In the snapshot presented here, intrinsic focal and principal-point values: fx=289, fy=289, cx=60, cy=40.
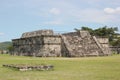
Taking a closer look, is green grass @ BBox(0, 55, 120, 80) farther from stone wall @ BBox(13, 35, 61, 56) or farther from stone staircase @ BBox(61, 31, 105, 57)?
stone staircase @ BBox(61, 31, 105, 57)

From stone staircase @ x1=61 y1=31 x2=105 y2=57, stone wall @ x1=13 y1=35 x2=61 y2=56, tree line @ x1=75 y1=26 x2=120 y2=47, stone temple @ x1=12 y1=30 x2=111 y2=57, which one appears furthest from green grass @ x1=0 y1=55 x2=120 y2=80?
tree line @ x1=75 y1=26 x2=120 y2=47

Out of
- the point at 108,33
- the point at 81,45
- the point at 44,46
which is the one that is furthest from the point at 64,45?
the point at 108,33

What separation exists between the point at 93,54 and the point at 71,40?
319cm

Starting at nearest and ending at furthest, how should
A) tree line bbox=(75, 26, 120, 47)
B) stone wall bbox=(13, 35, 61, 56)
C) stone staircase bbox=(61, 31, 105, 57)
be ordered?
1. stone wall bbox=(13, 35, 61, 56)
2. stone staircase bbox=(61, 31, 105, 57)
3. tree line bbox=(75, 26, 120, 47)

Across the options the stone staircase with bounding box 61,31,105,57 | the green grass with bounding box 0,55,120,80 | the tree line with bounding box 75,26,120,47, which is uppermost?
the tree line with bounding box 75,26,120,47

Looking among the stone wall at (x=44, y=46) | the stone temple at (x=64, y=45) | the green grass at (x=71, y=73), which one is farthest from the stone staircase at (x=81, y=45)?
the green grass at (x=71, y=73)

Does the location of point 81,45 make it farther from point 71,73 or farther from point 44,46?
point 71,73

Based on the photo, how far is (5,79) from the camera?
11258mm

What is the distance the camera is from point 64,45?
32812mm

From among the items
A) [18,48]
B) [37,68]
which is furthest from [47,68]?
[18,48]

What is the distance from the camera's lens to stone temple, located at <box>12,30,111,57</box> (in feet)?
105

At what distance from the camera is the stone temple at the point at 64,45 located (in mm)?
32156

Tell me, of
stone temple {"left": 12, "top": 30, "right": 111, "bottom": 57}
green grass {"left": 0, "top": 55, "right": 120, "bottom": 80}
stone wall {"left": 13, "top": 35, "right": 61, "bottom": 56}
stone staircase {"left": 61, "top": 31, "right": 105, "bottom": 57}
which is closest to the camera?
green grass {"left": 0, "top": 55, "right": 120, "bottom": 80}

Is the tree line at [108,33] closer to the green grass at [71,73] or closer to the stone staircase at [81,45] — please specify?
the stone staircase at [81,45]
